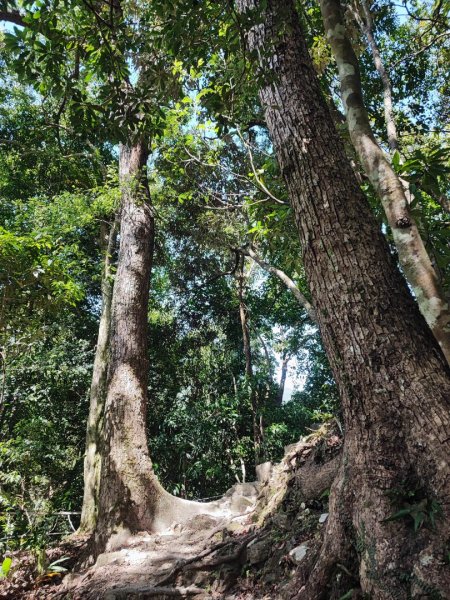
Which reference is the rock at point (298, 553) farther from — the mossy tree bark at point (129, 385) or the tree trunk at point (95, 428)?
the tree trunk at point (95, 428)

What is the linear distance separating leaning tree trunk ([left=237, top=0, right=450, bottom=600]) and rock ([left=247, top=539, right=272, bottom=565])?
3.52 feet

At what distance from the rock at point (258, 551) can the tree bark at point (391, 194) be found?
234cm

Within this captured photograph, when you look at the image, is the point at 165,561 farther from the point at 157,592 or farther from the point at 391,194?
the point at 391,194

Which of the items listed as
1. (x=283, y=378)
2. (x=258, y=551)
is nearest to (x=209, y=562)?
(x=258, y=551)

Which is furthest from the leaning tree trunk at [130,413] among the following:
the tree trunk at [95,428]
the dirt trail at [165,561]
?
the tree trunk at [95,428]

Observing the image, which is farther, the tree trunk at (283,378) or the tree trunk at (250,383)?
the tree trunk at (283,378)

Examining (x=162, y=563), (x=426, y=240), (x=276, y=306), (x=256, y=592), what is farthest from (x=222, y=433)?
(x=426, y=240)

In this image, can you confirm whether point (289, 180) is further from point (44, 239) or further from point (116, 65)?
point (44, 239)

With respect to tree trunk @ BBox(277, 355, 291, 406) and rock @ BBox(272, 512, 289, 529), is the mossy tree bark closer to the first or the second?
rock @ BBox(272, 512, 289, 529)

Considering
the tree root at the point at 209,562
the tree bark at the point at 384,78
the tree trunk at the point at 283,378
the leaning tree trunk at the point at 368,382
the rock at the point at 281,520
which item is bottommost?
the tree root at the point at 209,562

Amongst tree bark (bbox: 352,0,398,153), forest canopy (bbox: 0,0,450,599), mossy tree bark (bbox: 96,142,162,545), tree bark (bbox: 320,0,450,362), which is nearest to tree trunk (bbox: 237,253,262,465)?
forest canopy (bbox: 0,0,450,599)

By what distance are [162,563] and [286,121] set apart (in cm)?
411

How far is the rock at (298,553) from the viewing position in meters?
2.77

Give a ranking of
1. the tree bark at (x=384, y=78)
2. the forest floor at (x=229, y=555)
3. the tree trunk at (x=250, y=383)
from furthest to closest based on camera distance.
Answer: the tree trunk at (x=250, y=383) < the tree bark at (x=384, y=78) < the forest floor at (x=229, y=555)
